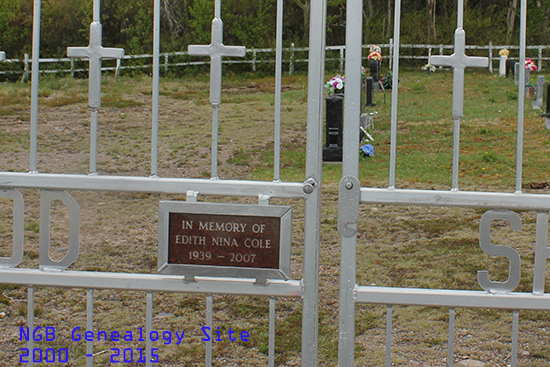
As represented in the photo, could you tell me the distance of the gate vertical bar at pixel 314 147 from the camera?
244 centimetres

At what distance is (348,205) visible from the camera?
8.06 ft

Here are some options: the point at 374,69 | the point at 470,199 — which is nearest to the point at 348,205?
the point at 470,199

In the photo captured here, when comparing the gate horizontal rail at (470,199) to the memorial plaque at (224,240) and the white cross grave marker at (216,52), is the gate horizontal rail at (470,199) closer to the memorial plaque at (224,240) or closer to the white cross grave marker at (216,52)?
the memorial plaque at (224,240)

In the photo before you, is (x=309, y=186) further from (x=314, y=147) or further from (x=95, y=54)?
(x=95, y=54)

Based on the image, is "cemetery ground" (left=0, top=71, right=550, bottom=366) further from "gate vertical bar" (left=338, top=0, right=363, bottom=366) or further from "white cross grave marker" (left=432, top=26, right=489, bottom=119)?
"white cross grave marker" (left=432, top=26, right=489, bottom=119)

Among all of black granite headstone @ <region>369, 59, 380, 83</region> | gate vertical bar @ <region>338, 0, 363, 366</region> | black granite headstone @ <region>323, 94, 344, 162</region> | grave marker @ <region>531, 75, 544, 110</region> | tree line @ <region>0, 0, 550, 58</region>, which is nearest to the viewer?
gate vertical bar @ <region>338, 0, 363, 366</region>

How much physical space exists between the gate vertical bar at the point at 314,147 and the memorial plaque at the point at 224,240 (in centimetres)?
8

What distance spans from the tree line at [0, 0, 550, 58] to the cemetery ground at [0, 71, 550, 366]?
2.57 meters

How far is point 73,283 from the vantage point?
2629 mm

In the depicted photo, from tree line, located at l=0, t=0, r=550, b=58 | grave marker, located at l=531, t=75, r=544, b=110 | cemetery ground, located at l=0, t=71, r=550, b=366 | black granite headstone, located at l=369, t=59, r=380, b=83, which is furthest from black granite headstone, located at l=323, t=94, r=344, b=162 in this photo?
black granite headstone, located at l=369, t=59, r=380, b=83

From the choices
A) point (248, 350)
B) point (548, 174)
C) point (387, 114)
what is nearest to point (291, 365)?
point (248, 350)

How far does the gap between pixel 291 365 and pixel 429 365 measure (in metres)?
0.73

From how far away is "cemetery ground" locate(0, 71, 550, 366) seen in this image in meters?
4.12

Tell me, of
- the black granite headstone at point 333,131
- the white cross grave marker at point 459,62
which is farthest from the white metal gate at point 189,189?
the black granite headstone at point 333,131
